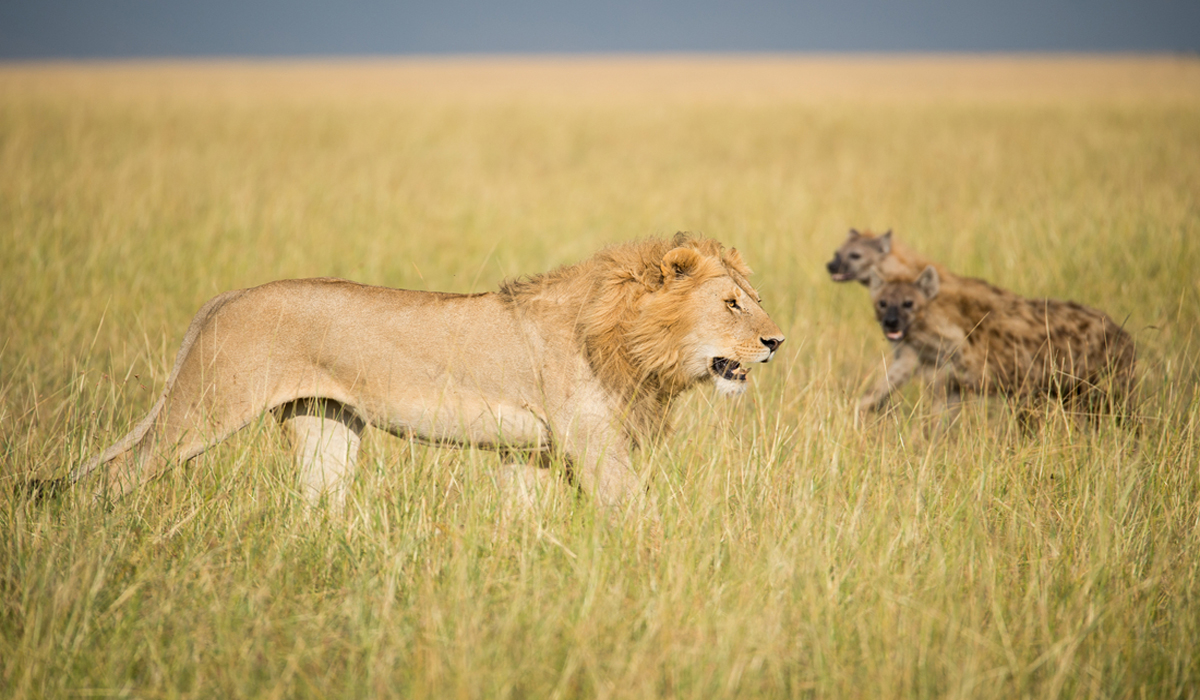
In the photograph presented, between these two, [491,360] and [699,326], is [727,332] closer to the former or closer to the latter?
[699,326]

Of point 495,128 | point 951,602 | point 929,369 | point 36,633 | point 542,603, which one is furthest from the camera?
point 495,128

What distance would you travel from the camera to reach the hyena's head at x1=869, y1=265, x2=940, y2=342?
239 inches

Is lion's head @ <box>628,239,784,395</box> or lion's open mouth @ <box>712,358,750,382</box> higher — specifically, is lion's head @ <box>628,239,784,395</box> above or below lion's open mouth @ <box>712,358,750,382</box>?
above

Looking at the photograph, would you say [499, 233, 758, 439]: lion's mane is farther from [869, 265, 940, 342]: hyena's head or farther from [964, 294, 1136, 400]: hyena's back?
[869, 265, 940, 342]: hyena's head

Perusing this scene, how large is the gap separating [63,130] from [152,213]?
33.8ft

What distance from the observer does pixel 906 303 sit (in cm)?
612

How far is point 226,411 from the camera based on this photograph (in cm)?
350

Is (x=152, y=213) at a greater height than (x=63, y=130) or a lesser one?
lesser

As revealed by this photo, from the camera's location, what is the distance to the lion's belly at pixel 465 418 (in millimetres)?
3555

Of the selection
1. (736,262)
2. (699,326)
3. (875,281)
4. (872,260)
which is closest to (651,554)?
(699,326)

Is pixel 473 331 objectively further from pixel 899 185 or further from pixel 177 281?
pixel 899 185

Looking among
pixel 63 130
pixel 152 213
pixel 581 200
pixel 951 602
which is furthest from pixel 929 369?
pixel 63 130

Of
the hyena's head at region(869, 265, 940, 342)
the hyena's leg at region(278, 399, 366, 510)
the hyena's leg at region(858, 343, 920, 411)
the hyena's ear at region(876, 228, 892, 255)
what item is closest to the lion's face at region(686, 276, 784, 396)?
the hyena's leg at region(278, 399, 366, 510)

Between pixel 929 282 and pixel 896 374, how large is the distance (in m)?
0.64
